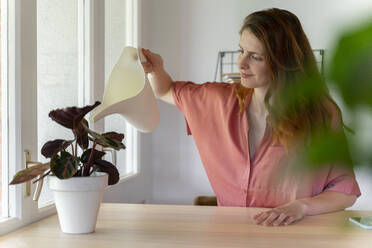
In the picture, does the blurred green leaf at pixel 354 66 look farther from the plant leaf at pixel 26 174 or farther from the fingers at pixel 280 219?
the fingers at pixel 280 219

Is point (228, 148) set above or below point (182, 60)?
below

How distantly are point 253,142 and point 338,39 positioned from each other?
61.5 inches

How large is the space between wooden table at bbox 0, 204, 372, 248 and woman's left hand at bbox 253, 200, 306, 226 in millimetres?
19

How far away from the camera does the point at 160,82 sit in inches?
68.7

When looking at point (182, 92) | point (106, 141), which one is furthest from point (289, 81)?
point (182, 92)

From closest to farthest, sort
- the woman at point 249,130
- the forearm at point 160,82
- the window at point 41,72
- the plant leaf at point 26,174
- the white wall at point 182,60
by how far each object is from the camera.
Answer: the plant leaf at point 26,174 → the window at point 41,72 → the woman at point 249,130 → the forearm at point 160,82 → the white wall at point 182,60

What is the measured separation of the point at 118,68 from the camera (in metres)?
1.35

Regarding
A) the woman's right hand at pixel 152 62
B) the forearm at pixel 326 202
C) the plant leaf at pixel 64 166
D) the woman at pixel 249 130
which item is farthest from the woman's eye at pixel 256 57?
the plant leaf at pixel 64 166

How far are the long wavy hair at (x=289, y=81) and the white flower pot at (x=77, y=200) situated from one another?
0.47 metres

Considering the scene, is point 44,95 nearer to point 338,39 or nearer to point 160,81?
point 160,81

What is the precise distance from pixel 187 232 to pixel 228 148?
62cm

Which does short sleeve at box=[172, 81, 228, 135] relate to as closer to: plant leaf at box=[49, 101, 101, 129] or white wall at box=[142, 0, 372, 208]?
plant leaf at box=[49, 101, 101, 129]

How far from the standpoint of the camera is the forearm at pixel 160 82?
1.68m

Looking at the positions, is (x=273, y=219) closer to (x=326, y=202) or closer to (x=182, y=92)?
(x=326, y=202)
